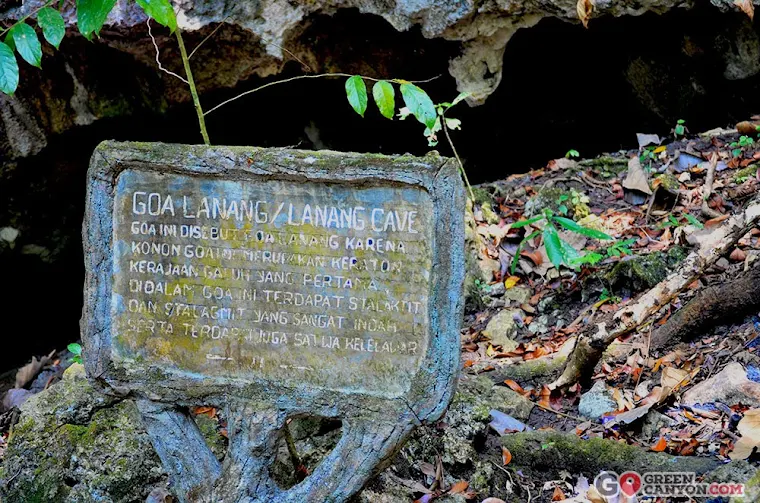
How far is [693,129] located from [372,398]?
12.9 ft

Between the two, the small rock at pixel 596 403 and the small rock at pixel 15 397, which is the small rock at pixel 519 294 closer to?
the small rock at pixel 596 403

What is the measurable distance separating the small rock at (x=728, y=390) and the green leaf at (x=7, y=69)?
267 cm

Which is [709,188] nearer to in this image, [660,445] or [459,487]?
[660,445]

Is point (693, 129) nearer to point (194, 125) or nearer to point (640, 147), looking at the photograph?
point (640, 147)

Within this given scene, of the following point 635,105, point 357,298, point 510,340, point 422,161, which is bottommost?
point 510,340

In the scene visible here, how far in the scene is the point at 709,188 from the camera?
4227 millimetres

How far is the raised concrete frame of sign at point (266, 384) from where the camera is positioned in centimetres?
225

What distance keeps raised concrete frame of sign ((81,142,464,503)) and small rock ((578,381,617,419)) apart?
104 centimetres

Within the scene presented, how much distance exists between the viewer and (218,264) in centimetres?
237

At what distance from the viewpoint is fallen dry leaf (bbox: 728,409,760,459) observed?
2371mm

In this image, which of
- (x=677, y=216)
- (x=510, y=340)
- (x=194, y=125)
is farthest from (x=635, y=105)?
(x=194, y=125)

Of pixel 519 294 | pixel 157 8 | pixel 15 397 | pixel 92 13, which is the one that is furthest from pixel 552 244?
pixel 15 397

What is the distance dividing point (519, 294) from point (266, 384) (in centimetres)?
213

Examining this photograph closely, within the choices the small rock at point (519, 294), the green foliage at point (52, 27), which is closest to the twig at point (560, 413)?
the small rock at point (519, 294)
